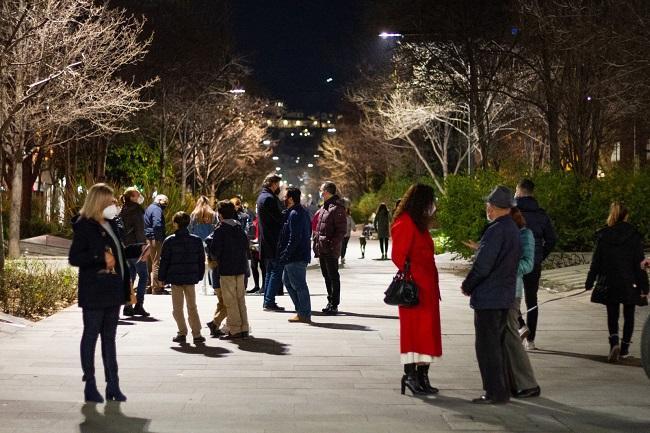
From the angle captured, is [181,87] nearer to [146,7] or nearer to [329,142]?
[146,7]

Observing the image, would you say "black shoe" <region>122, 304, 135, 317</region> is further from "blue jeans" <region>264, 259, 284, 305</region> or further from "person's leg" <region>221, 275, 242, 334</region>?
"person's leg" <region>221, 275, 242, 334</region>

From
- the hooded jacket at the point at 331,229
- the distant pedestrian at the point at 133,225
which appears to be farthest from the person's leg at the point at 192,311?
the hooded jacket at the point at 331,229

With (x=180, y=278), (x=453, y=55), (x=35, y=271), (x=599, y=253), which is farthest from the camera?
(x=453, y=55)

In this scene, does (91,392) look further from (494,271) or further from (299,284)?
(299,284)

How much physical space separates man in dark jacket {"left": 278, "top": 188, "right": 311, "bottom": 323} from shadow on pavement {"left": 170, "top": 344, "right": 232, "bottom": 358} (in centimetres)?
219

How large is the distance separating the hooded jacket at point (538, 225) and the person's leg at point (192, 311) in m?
3.82

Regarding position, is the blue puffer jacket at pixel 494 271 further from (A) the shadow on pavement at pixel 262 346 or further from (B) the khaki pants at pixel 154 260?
(B) the khaki pants at pixel 154 260

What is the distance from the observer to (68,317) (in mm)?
13812

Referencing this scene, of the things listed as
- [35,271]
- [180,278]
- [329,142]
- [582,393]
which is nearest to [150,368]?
[180,278]

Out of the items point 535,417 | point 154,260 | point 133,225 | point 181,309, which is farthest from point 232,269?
point 154,260

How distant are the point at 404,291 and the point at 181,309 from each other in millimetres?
3916

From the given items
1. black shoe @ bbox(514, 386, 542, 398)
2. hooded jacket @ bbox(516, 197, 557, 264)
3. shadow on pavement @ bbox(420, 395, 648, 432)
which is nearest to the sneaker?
hooded jacket @ bbox(516, 197, 557, 264)

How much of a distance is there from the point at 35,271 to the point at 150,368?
7.79 metres

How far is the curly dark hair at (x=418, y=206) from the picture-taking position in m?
8.65
